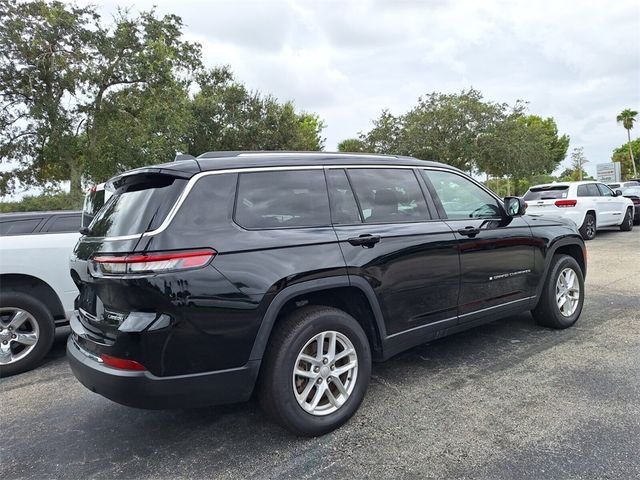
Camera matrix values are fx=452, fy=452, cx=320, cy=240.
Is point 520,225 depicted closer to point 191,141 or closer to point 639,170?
point 191,141

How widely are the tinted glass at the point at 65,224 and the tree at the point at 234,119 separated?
1635 centimetres

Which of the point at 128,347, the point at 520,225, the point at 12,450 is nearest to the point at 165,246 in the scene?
the point at 128,347

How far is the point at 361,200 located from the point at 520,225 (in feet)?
6.27

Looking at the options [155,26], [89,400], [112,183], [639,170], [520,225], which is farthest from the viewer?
[639,170]

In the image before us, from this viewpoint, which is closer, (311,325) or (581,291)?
(311,325)

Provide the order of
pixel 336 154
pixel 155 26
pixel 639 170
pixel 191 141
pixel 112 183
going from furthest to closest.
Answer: pixel 639 170 → pixel 191 141 → pixel 155 26 → pixel 336 154 → pixel 112 183

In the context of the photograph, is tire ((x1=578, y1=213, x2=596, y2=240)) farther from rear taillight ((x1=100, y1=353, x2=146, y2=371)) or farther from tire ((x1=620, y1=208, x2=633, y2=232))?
rear taillight ((x1=100, y1=353, x2=146, y2=371))

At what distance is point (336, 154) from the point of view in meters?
3.50

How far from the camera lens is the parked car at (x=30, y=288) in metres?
4.38

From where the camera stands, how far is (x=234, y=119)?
21.7 metres

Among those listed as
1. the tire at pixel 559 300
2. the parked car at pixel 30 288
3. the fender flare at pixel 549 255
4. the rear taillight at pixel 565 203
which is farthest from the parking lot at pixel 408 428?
the rear taillight at pixel 565 203

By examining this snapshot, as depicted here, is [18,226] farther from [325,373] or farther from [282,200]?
[325,373]

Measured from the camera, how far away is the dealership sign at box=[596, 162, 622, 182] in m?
28.7

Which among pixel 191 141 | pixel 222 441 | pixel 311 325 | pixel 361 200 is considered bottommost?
pixel 222 441
